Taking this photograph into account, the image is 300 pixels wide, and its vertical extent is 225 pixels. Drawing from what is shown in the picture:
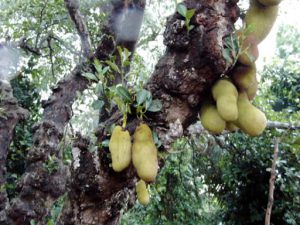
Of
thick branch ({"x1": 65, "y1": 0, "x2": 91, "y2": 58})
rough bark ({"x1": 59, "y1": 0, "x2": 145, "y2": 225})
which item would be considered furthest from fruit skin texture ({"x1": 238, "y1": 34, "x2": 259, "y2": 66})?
thick branch ({"x1": 65, "y1": 0, "x2": 91, "y2": 58})

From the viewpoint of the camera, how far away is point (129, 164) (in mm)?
1047

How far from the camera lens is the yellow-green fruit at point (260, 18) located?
1.12 metres

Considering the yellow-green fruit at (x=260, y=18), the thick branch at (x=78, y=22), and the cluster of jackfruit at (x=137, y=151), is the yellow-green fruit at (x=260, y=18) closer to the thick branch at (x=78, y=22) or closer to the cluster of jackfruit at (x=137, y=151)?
the cluster of jackfruit at (x=137, y=151)

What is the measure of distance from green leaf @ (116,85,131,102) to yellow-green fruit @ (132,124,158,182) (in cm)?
10

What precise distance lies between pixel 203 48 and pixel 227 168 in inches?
90.9

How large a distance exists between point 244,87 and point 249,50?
0.40 ft

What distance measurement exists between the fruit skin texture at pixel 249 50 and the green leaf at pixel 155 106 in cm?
28

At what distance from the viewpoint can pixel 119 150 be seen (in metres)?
0.99

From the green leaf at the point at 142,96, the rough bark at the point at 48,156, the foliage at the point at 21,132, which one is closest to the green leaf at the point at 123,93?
the green leaf at the point at 142,96

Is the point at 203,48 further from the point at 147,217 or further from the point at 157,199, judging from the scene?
the point at 147,217

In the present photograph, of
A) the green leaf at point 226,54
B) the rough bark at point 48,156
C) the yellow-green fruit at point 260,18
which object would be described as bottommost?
the rough bark at point 48,156

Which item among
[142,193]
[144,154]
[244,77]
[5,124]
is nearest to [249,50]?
[244,77]

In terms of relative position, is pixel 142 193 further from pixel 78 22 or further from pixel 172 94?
pixel 78 22

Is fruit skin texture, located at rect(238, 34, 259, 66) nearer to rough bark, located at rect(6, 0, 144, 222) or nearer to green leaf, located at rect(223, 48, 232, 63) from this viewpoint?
green leaf, located at rect(223, 48, 232, 63)
